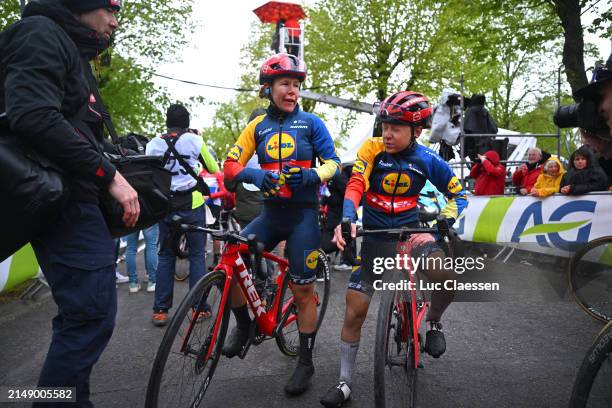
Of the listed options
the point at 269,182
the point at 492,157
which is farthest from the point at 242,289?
the point at 492,157

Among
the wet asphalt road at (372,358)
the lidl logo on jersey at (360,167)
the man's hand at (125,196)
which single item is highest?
the lidl logo on jersey at (360,167)

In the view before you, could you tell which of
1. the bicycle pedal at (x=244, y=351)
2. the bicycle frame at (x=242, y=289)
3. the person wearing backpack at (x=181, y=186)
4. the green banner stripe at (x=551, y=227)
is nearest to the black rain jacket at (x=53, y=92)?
the bicycle frame at (x=242, y=289)

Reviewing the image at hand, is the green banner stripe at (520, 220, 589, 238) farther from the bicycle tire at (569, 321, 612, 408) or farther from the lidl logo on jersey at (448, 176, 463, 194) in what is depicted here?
the bicycle tire at (569, 321, 612, 408)

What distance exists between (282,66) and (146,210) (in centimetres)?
161

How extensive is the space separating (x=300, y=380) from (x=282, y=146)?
1.71 meters

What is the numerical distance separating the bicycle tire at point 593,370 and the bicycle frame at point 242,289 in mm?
1904

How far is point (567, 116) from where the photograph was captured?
8.82 feet

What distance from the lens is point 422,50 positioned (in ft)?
72.6

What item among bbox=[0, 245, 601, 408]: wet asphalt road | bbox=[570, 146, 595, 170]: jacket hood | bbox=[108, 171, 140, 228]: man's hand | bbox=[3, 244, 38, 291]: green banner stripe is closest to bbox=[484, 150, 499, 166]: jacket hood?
bbox=[570, 146, 595, 170]: jacket hood

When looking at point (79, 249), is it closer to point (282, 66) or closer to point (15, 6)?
point (282, 66)

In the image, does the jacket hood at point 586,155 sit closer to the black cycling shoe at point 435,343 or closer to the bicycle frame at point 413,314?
the black cycling shoe at point 435,343

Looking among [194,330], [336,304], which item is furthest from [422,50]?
[194,330]

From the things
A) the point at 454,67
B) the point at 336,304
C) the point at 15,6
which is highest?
the point at 454,67

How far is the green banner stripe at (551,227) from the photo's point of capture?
21.6 ft
